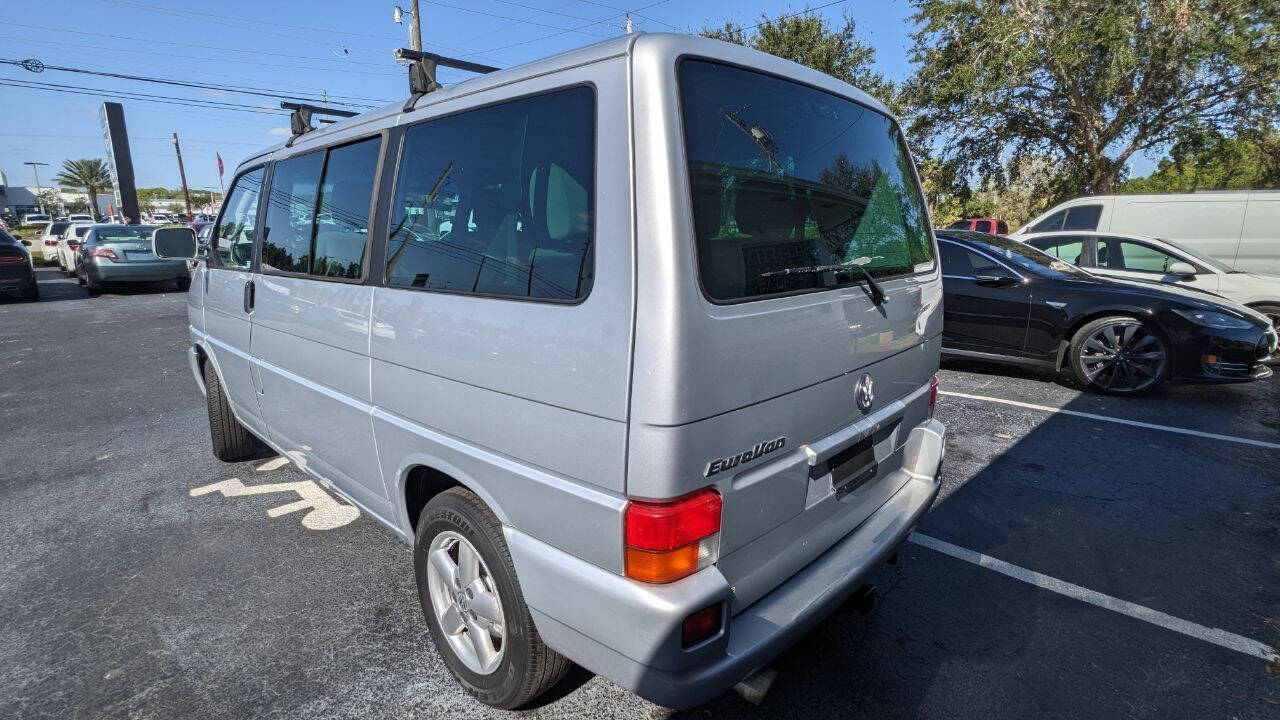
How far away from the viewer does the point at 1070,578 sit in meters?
2.98

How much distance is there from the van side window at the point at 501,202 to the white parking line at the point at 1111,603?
2604mm

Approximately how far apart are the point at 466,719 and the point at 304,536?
5.86ft

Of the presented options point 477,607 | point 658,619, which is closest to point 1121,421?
point 658,619

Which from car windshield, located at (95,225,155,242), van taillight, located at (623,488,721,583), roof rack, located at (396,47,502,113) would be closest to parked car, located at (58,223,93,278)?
car windshield, located at (95,225,155,242)

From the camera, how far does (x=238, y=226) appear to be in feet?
12.1

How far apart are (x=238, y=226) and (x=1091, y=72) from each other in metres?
18.4

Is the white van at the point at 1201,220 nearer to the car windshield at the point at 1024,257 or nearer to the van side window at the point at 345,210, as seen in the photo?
the car windshield at the point at 1024,257

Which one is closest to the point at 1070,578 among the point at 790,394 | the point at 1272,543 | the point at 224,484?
the point at 1272,543

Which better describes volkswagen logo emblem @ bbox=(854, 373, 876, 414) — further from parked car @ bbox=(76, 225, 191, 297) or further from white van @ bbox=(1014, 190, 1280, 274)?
parked car @ bbox=(76, 225, 191, 297)

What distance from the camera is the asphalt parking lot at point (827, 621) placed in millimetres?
2234

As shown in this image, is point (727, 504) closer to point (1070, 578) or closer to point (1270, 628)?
point (1070, 578)

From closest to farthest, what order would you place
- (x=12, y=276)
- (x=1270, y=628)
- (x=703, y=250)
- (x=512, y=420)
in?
(x=703, y=250)
(x=512, y=420)
(x=1270, y=628)
(x=12, y=276)

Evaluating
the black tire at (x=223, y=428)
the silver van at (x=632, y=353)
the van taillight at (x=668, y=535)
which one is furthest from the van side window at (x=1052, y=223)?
the black tire at (x=223, y=428)

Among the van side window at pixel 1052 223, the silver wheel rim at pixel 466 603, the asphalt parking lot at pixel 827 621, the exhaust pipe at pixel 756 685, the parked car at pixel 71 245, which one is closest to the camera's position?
the exhaust pipe at pixel 756 685
